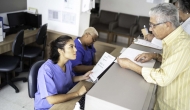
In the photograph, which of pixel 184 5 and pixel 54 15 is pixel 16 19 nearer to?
pixel 54 15

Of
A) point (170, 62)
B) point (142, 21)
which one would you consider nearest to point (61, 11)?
point (170, 62)

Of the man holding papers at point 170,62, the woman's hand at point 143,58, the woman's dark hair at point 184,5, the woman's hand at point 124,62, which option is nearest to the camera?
the man holding papers at point 170,62

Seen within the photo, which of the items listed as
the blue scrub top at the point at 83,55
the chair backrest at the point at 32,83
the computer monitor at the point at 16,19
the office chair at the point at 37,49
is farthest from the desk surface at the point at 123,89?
the computer monitor at the point at 16,19

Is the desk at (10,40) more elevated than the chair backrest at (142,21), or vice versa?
the chair backrest at (142,21)

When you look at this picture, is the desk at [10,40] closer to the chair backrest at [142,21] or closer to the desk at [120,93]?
the desk at [120,93]

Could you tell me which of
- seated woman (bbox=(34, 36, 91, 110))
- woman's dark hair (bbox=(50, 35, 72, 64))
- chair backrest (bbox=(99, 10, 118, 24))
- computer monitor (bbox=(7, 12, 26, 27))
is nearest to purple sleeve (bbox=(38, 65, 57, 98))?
seated woman (bbox=(34, 36, 91, 110))

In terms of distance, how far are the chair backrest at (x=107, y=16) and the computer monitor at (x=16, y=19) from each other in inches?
97.6

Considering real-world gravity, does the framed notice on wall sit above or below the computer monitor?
above

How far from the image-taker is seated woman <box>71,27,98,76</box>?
183cm

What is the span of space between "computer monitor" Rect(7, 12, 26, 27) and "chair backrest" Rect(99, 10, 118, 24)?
2480 millimetres

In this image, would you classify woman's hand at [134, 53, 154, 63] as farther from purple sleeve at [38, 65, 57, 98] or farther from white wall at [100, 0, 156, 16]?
white wall at [100, 0, 156, 16]

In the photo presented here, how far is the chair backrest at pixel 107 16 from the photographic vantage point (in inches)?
202

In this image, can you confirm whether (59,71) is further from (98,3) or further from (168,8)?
(98,3)

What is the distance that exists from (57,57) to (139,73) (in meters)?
0.67
